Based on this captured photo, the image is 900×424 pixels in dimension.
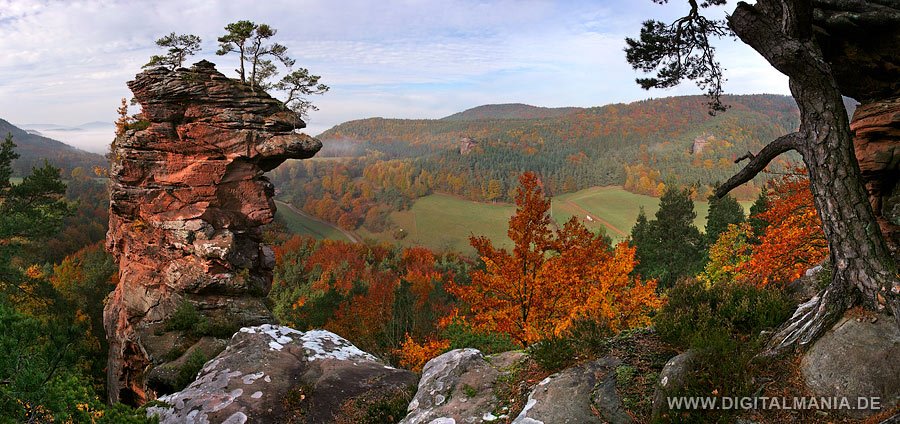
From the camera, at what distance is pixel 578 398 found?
689cm

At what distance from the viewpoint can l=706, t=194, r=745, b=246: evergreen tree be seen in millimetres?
44281

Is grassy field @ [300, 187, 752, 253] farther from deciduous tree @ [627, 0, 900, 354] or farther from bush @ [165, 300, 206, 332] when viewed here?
deciduous tree @ [627, 0, 900, 354]

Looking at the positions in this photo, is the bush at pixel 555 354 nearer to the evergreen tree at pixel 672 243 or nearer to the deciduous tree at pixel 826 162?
the deciduous tree at pixel 826 162

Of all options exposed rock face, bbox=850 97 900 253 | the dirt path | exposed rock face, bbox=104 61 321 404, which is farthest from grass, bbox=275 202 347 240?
exposed rock face, bbox=850 97 900 253

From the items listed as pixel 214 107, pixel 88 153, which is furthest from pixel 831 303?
pixel 88 153

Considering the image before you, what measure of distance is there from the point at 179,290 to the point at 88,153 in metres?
225

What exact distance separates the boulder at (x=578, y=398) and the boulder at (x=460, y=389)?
0.82 metres

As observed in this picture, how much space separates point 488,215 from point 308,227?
48.3 meters

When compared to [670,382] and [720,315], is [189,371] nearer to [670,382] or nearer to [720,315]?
[670,382]

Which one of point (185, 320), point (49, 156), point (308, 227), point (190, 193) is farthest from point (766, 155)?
point (49, 156)

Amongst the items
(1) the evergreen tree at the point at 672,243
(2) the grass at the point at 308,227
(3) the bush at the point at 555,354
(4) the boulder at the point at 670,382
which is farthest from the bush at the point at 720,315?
(2) the grass at the point at 308,227

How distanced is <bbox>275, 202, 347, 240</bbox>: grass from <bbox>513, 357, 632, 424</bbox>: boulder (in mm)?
112423

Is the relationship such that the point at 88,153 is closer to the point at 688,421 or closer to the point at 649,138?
the point at 649,138

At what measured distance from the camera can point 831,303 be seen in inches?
249
